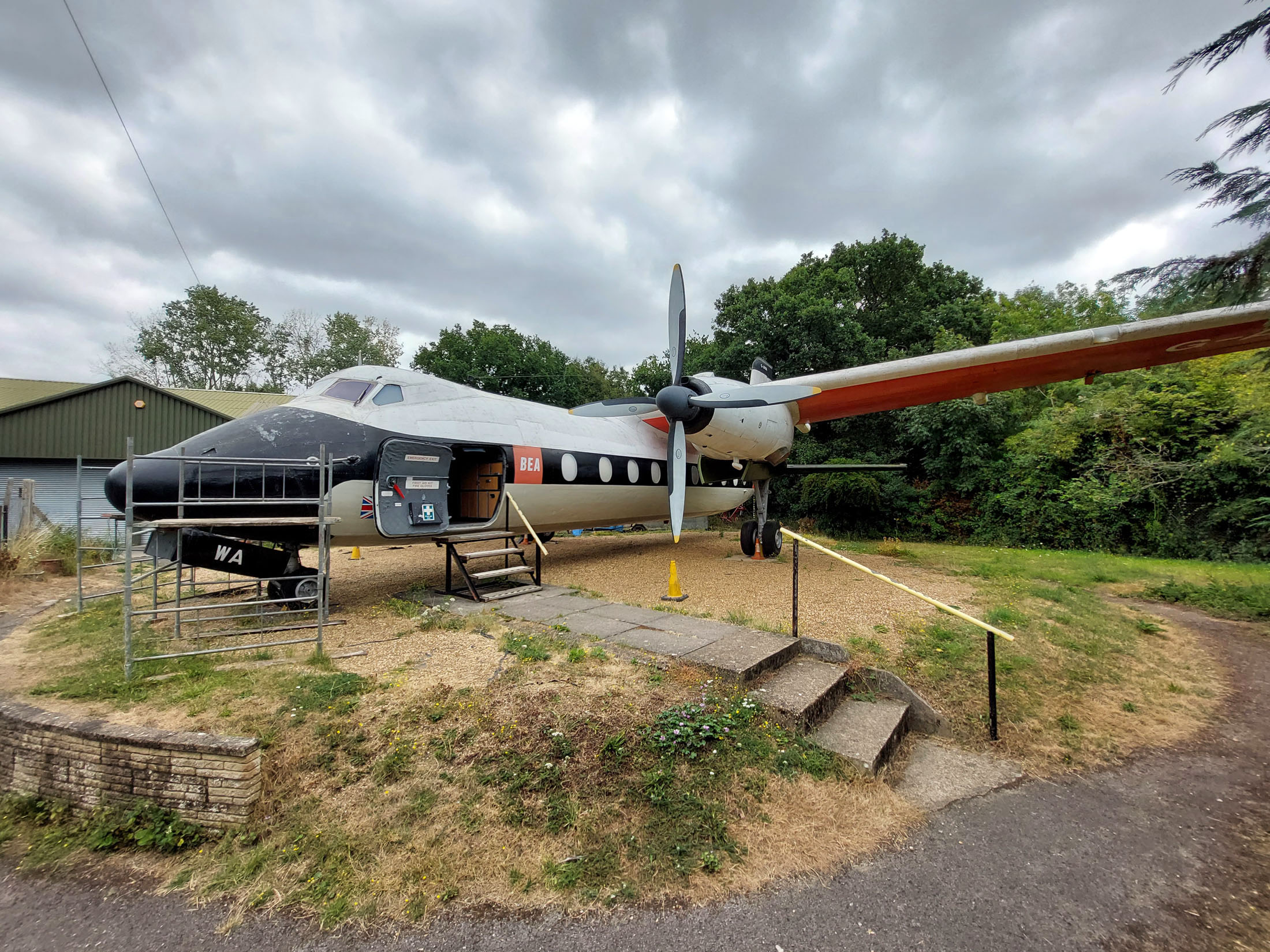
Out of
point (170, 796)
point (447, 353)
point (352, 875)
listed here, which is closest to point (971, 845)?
point (352, 875)

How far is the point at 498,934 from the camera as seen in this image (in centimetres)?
250

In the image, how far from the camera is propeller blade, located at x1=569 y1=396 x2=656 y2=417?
1046 cm

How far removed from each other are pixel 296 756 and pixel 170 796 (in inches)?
25.3

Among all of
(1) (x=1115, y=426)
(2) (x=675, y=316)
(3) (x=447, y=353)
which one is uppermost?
(3) (x=447, y=353)

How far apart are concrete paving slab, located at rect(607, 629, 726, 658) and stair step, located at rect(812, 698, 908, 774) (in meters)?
1.31

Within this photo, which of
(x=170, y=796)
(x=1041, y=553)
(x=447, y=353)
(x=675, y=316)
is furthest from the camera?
(x=447, y=353)

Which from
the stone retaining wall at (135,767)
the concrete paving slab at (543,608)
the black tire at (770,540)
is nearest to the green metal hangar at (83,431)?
the concrete paving slab at (543,608)

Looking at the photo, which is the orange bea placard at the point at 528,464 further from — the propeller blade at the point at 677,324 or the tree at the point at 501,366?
the tree at the point at 501,366

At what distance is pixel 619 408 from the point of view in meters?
10.5

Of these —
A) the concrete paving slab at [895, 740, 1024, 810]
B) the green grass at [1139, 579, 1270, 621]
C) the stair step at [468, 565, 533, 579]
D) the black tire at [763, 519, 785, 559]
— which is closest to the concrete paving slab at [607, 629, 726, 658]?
the concrete paving slab at [895, 740, 1024, 810]

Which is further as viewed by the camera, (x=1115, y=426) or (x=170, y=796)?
(x=1115, y=426)

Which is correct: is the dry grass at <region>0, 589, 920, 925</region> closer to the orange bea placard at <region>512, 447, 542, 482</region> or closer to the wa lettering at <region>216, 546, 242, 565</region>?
the wa lettering at <region>216, 546, 242, 565</region>

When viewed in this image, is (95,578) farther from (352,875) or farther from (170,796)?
(352,875)

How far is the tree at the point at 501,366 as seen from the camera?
36.8 metres
